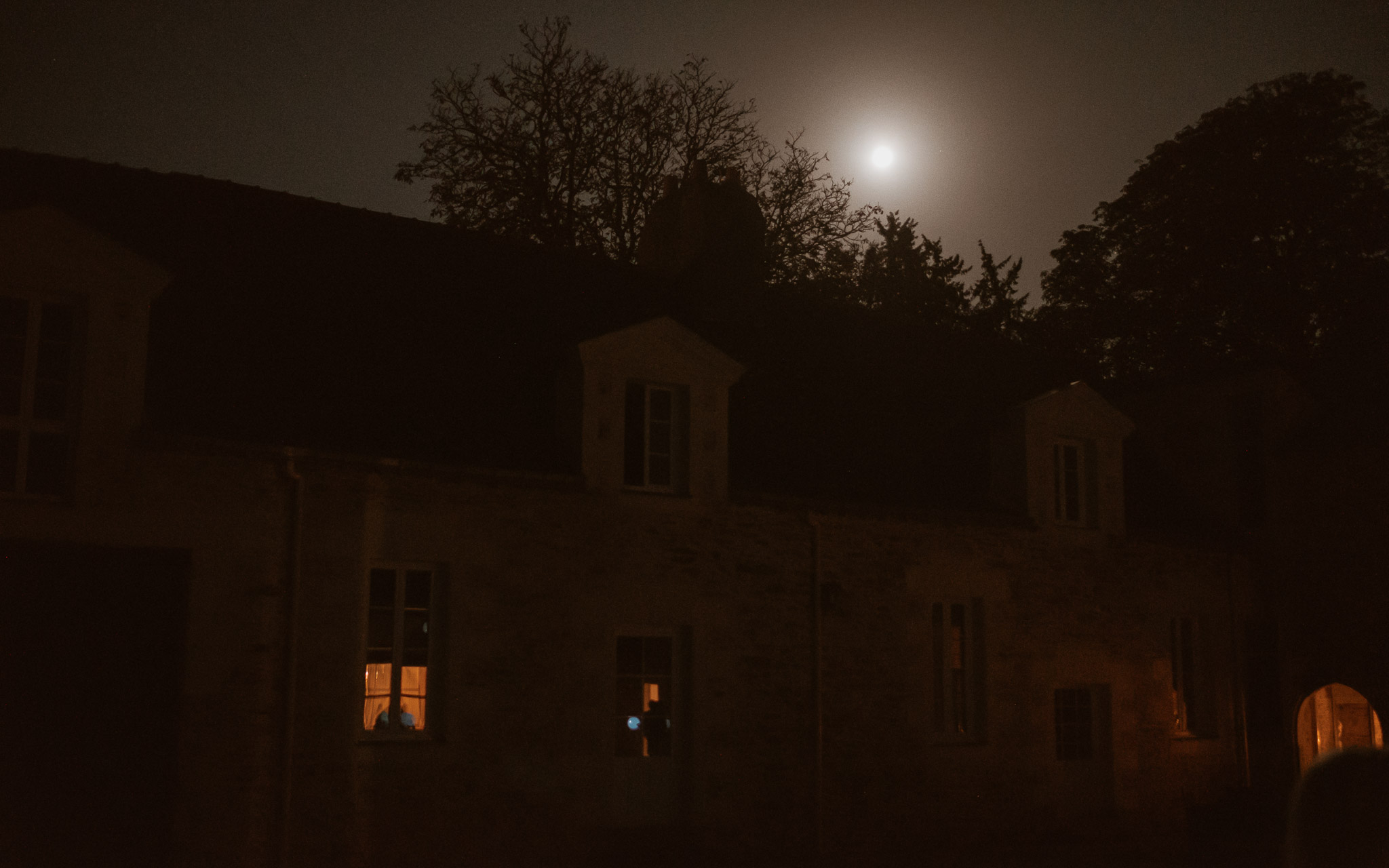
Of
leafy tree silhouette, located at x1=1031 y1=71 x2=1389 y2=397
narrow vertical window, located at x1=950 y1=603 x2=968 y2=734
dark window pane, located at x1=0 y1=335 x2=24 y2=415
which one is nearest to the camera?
dark window pane, located at x1=0 y1=335 x2=24 y2=415

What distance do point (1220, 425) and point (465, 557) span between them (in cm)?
1289

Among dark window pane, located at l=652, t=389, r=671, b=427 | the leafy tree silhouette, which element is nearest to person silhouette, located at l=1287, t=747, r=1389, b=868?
dark window pane, located at l=652, t=389, r=671, b=427

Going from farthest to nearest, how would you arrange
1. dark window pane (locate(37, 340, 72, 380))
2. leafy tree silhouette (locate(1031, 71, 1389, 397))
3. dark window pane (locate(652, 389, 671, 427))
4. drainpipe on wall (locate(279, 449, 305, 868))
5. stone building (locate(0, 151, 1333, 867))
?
leafy tree silhouette (locate(1031, 71, 1389, 397)), dark window pane (locate(652, 389, 671, 427)), drainpipe on wall (locate(279, 449, 305, 868)), dark window pane (locate(37, 340, 72, 380)), stone building (locate(0, 151, 1333, 867))

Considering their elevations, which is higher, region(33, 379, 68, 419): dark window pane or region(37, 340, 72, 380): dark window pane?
region(37, 340, 72, 380): dark window pane

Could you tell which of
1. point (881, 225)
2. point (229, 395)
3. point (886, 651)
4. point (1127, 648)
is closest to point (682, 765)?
point (886, 651)

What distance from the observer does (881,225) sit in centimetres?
3953

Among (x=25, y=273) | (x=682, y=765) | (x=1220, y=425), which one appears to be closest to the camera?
(x=25, y=273)

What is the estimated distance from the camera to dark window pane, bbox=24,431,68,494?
10500 millimetres

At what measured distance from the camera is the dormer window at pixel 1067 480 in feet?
56.3

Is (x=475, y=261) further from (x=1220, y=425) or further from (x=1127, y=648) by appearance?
(x=1220, y=425)

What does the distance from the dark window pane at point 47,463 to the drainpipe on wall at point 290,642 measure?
67.1 inches

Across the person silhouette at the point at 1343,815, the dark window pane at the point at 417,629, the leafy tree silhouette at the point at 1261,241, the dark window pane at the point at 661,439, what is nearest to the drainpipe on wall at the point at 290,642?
the dark window pane at the point at 417,629

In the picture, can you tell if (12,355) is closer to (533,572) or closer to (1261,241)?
(533,572)

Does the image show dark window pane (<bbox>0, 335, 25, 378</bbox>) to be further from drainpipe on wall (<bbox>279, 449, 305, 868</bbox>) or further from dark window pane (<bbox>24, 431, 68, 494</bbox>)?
drainpipe on wall (<bbox>279, 449, 305, 868</bbox>)
